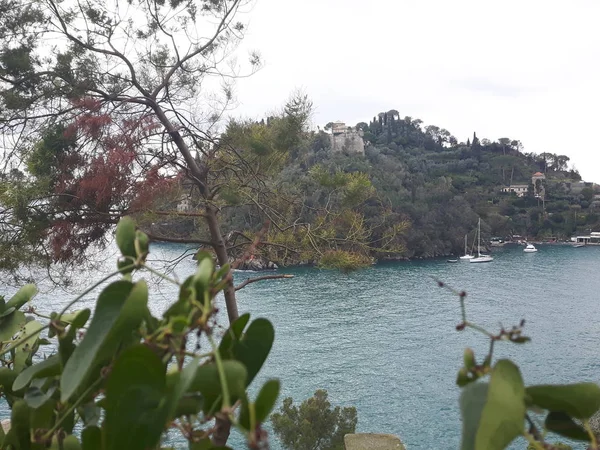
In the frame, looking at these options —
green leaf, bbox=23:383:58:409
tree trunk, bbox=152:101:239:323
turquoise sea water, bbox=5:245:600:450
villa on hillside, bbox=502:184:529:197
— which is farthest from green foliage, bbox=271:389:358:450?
villa on hillside, bbox=502:184:529:197

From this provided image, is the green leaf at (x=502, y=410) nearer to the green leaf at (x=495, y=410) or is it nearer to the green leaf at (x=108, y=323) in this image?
the green leaf at (x=495, y=410)

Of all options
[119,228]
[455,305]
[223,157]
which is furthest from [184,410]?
[455,305]

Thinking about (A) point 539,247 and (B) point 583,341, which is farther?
(A) point 539,247

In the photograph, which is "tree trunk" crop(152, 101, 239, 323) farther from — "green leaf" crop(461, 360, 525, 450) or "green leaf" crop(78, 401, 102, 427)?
"green leaf" crop(461, 360, 525, 450)

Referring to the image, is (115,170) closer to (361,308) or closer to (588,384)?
(588,384)

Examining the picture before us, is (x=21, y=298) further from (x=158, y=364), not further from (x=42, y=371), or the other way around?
(x=158, y=364)

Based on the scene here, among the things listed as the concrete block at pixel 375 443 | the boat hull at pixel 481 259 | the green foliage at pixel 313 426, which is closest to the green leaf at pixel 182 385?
the concrete block at pixel 375 443

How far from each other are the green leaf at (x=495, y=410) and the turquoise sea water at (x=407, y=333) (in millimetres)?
3506

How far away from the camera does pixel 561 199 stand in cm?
3088

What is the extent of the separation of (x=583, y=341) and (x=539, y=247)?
15713mm

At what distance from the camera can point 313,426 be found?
235 inches

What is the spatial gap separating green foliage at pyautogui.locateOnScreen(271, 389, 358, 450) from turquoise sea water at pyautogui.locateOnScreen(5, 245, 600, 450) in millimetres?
957

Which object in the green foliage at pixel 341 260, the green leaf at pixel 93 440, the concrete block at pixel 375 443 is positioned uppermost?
the green leaf at pixel 93 440

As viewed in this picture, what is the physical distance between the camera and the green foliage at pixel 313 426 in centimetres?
590
